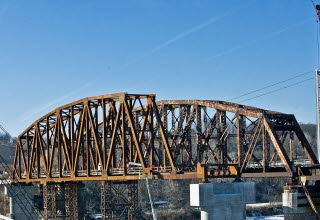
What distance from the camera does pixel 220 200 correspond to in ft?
100.0

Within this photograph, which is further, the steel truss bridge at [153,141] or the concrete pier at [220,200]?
the steel truss bridge at [153,141]

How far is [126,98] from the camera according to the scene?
42250 mm

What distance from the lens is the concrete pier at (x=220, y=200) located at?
30.1 metres

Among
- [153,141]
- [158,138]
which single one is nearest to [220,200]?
[153,141]

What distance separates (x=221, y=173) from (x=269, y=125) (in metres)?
9.65

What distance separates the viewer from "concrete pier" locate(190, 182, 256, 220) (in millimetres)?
30094

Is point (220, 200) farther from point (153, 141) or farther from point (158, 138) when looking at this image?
point (158, 138)

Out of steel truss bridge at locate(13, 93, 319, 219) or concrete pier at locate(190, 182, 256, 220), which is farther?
steel truss bridge at locate(13, 93, 319, 219)

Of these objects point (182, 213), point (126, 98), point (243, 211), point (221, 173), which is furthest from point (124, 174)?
point (182, 213)

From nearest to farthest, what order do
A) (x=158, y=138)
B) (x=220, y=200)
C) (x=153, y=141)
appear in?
(x=220, y=200)
(x=153, y=141)
(x=158, y=138)

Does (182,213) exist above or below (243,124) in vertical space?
below

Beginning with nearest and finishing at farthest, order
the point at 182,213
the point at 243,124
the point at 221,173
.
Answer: the point at 221,173, the point at 243,124, the point at 182,213

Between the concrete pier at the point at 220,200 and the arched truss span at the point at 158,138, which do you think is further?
the arched truss span at the point at 158,138

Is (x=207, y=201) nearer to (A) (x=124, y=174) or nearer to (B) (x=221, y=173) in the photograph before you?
(B) (x=221, y=173)
